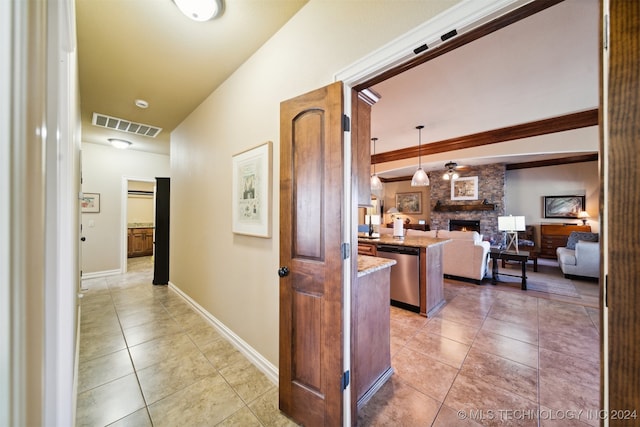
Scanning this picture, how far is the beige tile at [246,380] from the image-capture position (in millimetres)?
1721

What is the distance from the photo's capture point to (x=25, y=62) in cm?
40

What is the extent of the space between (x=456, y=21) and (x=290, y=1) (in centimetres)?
121

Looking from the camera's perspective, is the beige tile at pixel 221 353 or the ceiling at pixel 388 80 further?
the beige tile at pixel 221 353

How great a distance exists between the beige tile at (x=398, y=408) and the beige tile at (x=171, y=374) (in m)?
1.26

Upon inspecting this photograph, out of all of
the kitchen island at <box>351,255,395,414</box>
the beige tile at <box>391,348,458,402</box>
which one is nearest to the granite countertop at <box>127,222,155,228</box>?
the kitchen island at <box>351,255,395,414</box>

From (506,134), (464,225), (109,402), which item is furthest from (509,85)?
(464,225)

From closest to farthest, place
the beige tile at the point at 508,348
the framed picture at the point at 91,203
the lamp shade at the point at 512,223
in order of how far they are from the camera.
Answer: the beige tile at the point at 508,348 < the framed picture at the point at 91,203 < the lamp shade at the point at 512,223

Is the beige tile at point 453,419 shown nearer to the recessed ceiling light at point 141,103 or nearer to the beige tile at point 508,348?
the beige tile at point 508,348

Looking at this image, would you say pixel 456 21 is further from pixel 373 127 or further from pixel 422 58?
pixel 373 127

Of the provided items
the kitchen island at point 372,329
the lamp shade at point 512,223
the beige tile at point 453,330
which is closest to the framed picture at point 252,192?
the kitchen island at point 372,329

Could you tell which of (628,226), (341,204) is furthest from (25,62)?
(628,226)

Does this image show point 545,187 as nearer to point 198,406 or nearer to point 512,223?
point 512,223

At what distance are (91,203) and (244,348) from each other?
475 centimetres

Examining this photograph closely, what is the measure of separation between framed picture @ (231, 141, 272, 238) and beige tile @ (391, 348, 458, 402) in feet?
5.39
